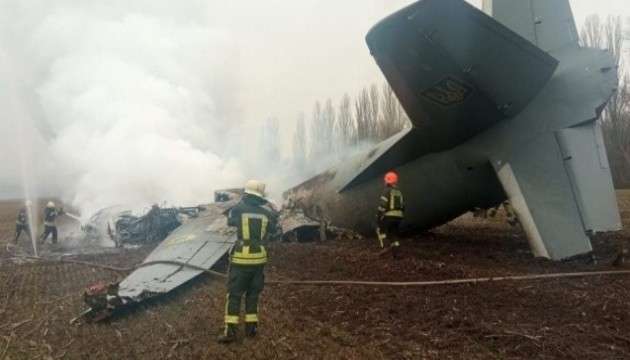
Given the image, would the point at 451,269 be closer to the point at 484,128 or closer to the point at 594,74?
the point at 484,128

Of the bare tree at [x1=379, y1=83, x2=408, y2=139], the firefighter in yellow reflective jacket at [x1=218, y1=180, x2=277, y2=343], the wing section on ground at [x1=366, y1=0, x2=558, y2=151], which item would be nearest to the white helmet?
→ the firefighter in yellow reflective jacket at [x1=218, y1=180, x2=277, y2=343]

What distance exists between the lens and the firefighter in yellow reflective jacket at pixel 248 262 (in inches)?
235

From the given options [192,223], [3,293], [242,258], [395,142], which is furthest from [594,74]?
[3,293]

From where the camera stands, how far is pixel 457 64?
329 inches

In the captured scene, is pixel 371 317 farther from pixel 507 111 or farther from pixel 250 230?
pixel 507 111

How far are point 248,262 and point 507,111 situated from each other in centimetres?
563

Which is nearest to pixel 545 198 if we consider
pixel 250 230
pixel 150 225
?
pixel 250 230

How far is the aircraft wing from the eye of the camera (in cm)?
830

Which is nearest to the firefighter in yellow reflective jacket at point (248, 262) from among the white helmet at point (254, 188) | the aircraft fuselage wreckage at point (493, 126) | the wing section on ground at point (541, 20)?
the white helmet at point (254, 188)

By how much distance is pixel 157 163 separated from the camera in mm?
21484

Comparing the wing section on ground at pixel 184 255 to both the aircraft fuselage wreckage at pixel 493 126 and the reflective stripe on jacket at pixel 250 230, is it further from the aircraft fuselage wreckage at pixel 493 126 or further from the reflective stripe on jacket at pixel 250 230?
the reflective stripe on jacket at pixel 250 230

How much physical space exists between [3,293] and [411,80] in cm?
816

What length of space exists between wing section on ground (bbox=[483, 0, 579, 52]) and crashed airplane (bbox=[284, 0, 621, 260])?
0.02m

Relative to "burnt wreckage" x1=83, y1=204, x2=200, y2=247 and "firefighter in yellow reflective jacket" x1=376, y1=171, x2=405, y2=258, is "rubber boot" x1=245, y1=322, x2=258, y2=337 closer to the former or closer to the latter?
"firefighter in yellow reflective jacket" x1=376, y1=171, x2=405, y2=258
